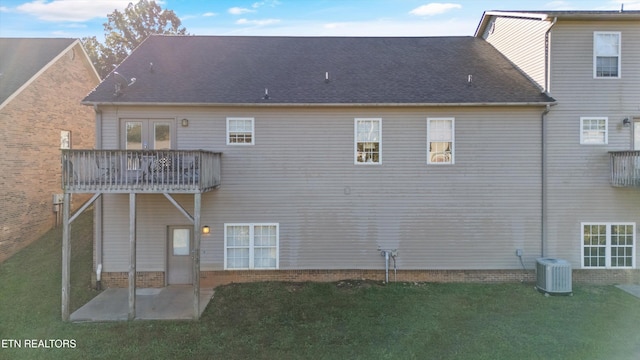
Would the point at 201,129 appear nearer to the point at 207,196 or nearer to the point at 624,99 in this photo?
the point at 207,196

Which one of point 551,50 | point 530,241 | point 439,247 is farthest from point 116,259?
point 551,50

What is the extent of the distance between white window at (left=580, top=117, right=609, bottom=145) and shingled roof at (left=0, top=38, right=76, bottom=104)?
18.3 metres

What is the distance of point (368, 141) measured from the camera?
33.9ft

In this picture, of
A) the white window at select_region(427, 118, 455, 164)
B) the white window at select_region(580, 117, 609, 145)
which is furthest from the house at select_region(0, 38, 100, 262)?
the white window at select_region(580, 117, 609, 145)

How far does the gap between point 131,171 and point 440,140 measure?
8.29 m

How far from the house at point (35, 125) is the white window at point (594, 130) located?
60.0ft

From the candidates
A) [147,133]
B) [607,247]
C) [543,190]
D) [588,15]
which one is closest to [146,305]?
[147,133]

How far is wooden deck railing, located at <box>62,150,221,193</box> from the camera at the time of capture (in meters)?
8.18

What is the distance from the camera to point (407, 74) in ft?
37.4

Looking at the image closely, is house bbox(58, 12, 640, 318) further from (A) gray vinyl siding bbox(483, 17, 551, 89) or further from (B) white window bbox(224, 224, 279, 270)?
(A) gray vinyl siding bbox(483, 17, 551, 89)

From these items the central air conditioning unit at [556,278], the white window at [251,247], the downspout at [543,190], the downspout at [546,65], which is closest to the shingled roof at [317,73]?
the downspout at [546,65]

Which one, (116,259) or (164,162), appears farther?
(116,259)

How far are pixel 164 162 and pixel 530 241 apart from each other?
10281 mm

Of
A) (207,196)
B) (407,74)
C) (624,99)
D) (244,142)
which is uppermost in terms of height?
(407,74)
